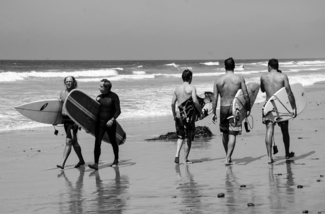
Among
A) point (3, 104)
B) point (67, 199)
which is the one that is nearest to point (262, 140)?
point (67, 199)

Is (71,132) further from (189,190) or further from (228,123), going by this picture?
(189,190)

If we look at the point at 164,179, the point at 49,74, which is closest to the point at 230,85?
the point at 164,179

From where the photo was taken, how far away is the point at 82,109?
8570mm

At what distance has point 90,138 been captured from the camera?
11648 millimetres

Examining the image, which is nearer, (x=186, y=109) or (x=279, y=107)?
(x=279, y=107)

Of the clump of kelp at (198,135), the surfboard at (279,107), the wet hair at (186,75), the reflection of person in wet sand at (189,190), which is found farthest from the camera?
the clump of kelp at (198,135)

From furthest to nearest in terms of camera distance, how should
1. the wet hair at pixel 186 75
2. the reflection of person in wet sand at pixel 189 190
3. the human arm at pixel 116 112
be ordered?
the human arm at pixel 116 112
the wet hair at pixel 186 75
the reflection of person in wet sand at pixel 189 190

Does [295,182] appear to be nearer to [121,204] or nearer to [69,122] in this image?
[121,204]

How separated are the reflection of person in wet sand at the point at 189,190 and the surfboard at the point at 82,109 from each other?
1.70 m

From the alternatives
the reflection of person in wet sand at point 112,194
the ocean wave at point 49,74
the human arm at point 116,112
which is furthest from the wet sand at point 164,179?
the ocean wave at point 49,74

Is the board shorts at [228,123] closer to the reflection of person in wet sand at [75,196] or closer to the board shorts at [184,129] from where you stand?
the board shorts at [184,129]

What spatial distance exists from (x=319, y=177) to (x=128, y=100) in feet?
47.3

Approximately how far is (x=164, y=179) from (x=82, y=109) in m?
2.14

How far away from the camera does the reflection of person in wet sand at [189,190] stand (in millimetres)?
5520
